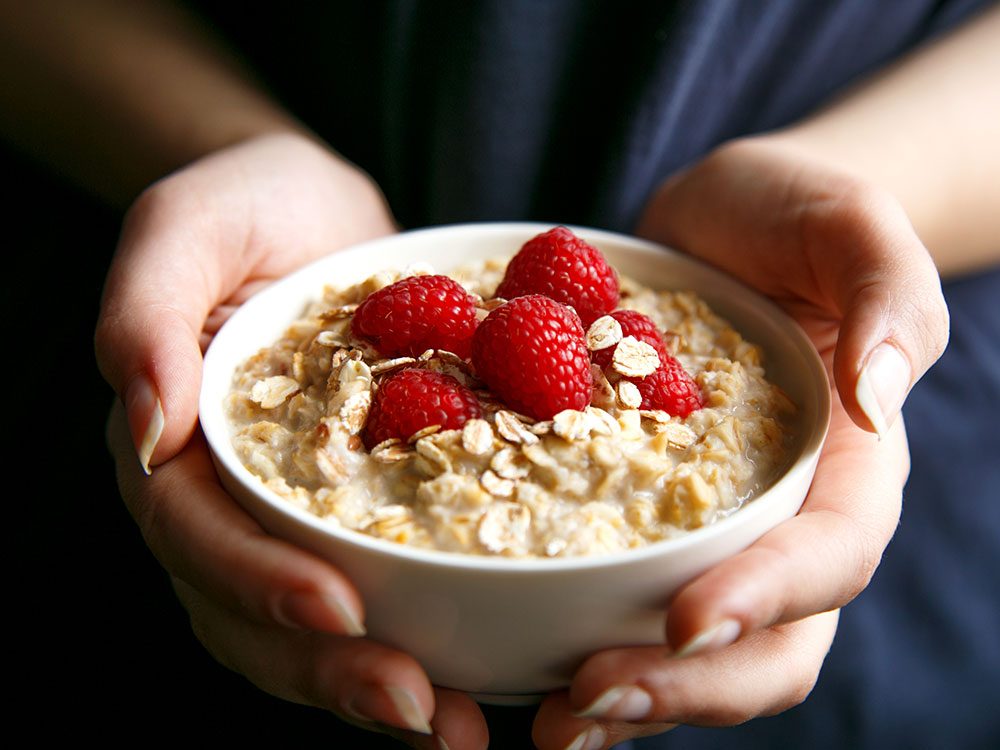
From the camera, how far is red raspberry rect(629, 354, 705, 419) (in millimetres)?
889

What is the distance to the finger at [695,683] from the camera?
0.76m

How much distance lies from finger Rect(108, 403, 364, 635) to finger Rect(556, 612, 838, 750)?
0.21 metres

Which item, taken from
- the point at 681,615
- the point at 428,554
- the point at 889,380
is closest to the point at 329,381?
the point at 428,554

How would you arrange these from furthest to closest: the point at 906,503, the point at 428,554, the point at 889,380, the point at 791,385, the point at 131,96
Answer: the point at 131,96 → the point at 906,503 → the point at 791,385 → the point at 889,380 → the point at 428,554

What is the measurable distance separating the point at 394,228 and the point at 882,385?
86 cm

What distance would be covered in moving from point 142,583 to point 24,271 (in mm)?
574

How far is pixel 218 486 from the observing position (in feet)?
2.82

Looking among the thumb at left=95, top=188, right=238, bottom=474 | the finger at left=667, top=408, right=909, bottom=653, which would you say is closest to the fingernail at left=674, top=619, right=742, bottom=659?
the finger at left=667, top=408, right=909, bottom=653

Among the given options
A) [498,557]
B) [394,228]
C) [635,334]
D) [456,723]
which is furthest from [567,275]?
[394,228]

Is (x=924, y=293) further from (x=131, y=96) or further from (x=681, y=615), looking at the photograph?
(x=131, y=96)

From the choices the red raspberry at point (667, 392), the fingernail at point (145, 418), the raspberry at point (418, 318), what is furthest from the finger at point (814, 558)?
the fingernail at point (145, 418)

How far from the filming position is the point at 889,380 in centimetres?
83

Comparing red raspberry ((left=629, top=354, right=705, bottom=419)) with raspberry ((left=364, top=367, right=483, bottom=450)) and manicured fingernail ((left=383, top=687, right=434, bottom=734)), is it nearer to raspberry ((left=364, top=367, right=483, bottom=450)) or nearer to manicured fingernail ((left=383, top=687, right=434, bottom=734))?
raspberry ((left=364, top=367, right=483, bottom=450))

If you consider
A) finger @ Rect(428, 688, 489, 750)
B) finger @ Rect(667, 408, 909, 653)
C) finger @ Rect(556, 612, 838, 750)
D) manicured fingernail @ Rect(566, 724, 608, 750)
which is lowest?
finger @ Rect(428, 688, 489, 750)
